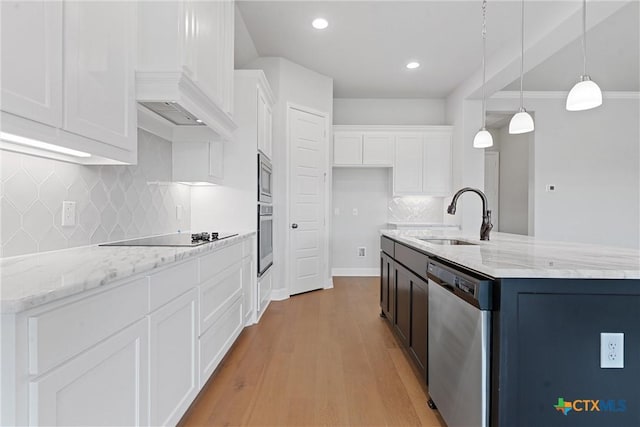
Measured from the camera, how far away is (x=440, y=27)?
361 cm

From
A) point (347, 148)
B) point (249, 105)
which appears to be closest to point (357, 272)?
point (347, 148)

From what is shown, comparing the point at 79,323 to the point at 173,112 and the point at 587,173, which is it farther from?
the point at 587,173

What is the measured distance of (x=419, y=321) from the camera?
6.97 feet

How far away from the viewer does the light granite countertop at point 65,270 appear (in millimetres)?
793

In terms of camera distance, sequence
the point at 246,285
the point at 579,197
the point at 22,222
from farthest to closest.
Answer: the point at 579,197 → the point at 246,285 → the point at 22,222

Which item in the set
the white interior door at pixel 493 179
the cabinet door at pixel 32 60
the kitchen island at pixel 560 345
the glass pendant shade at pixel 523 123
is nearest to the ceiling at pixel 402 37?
the glass pendant shade at pixel 523 123

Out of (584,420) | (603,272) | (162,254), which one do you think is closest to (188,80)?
(162,254)

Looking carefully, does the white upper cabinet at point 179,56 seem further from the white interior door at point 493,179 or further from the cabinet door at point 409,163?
the white interior door at point 493,179

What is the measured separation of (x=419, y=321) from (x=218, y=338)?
4.21 ft

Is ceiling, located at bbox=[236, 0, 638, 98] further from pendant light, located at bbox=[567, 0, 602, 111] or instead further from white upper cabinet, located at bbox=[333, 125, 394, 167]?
pendant light, located at bbox=[567, 0, 602, 111]

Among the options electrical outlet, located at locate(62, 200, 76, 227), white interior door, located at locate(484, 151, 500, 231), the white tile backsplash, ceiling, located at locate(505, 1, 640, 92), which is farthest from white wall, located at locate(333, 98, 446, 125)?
electrical outlet, located at locate(62, 200, 76, 227)

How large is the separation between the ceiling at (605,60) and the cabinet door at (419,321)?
324 cm

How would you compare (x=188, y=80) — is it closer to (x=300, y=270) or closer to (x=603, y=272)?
(x=603, y=272)

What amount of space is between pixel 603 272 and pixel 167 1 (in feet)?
7.45
